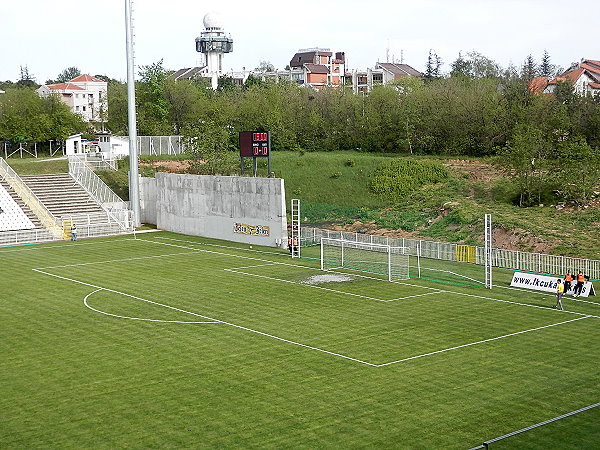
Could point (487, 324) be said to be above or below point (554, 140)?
below

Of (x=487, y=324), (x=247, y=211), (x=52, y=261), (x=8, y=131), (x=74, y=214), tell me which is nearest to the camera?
(x=487, y=324)

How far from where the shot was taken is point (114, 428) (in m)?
20.7

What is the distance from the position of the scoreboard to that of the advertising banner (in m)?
24.8

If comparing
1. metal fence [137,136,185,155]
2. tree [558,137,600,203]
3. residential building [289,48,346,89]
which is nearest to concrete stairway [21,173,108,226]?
metal fence [137,136,185,155]

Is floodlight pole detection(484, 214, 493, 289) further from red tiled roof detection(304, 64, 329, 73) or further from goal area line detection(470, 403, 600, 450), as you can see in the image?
red tiled roof detection(304, 64, 329, 73)

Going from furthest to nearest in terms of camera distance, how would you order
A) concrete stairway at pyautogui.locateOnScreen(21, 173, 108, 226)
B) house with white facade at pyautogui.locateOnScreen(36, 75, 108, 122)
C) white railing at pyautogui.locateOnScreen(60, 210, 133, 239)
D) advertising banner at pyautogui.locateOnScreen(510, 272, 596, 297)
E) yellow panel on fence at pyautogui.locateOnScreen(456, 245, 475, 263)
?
1. house with white facade at pyautogui.locateOnScreen(36, 75, 108, 122)
2. concrete stairway at pyautogui.locateOnScreen(21, 173, 108, 226)
3. white railing at pyautogui.locateOnScreen(60, 210, 133, 239)
4. yellow panel on fence at pyautogui.locateOnScreen(456, 245, 475, 263)
5. advertising banner at pyautogui.locateOnScreen(510, 272, 596, 297)

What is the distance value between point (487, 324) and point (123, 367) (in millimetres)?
14911

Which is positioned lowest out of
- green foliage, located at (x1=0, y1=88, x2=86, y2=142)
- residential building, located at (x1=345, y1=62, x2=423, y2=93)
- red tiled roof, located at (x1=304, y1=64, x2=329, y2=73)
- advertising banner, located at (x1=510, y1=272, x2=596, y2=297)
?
Answer: advertising banner, located at (x1=510, y1=272, x2=596, y2=297)

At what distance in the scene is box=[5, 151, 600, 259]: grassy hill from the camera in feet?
175

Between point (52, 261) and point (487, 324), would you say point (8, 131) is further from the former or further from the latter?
point (487, 324)

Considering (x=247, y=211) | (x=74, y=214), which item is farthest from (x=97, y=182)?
(x=247, y=211)

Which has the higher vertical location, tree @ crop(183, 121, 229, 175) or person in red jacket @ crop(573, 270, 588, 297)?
tree @ crop(183, 121, 229, 175)

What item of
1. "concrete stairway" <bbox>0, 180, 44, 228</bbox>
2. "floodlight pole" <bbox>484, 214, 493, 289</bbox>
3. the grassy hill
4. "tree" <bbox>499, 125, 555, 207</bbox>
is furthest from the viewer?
"concrete stairway" <bbox>0, 180, 44, 228</bbox>

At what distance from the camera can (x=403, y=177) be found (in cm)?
7406
